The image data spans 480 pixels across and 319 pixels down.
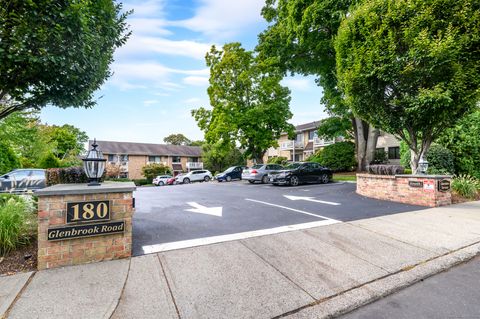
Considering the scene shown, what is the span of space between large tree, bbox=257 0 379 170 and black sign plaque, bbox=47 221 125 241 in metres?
12.9

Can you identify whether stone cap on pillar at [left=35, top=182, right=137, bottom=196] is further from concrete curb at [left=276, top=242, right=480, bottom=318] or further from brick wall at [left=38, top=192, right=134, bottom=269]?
concrete curb at [left=276, top=242, right=480, bottom=318]

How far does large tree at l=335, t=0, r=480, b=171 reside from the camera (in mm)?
6684

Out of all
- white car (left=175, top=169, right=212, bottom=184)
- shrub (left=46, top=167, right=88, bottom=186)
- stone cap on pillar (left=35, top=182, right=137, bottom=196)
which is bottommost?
white car (left=175, top=169, right=212, bottom=184)

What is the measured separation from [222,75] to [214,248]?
19.6 m

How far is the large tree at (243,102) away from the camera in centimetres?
1991

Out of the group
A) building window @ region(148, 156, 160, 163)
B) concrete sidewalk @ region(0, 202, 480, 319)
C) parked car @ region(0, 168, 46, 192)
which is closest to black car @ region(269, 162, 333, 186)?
concrete sidewalk @ region(0, 202, 480, 319)

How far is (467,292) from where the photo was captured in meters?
2.61

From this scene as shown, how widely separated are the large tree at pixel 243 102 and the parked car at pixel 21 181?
12.0 metres

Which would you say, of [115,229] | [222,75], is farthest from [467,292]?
[222,75]

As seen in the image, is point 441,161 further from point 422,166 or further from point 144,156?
point 144,156

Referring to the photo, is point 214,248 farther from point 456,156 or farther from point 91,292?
point 456,156

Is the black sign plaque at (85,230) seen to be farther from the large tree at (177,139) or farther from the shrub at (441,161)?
the large tree at (177,139)

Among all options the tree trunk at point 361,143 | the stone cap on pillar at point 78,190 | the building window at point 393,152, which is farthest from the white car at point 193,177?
the stone cap on pillar at point 78,190

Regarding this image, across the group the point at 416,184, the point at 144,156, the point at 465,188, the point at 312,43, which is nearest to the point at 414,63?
the point at 416,184
